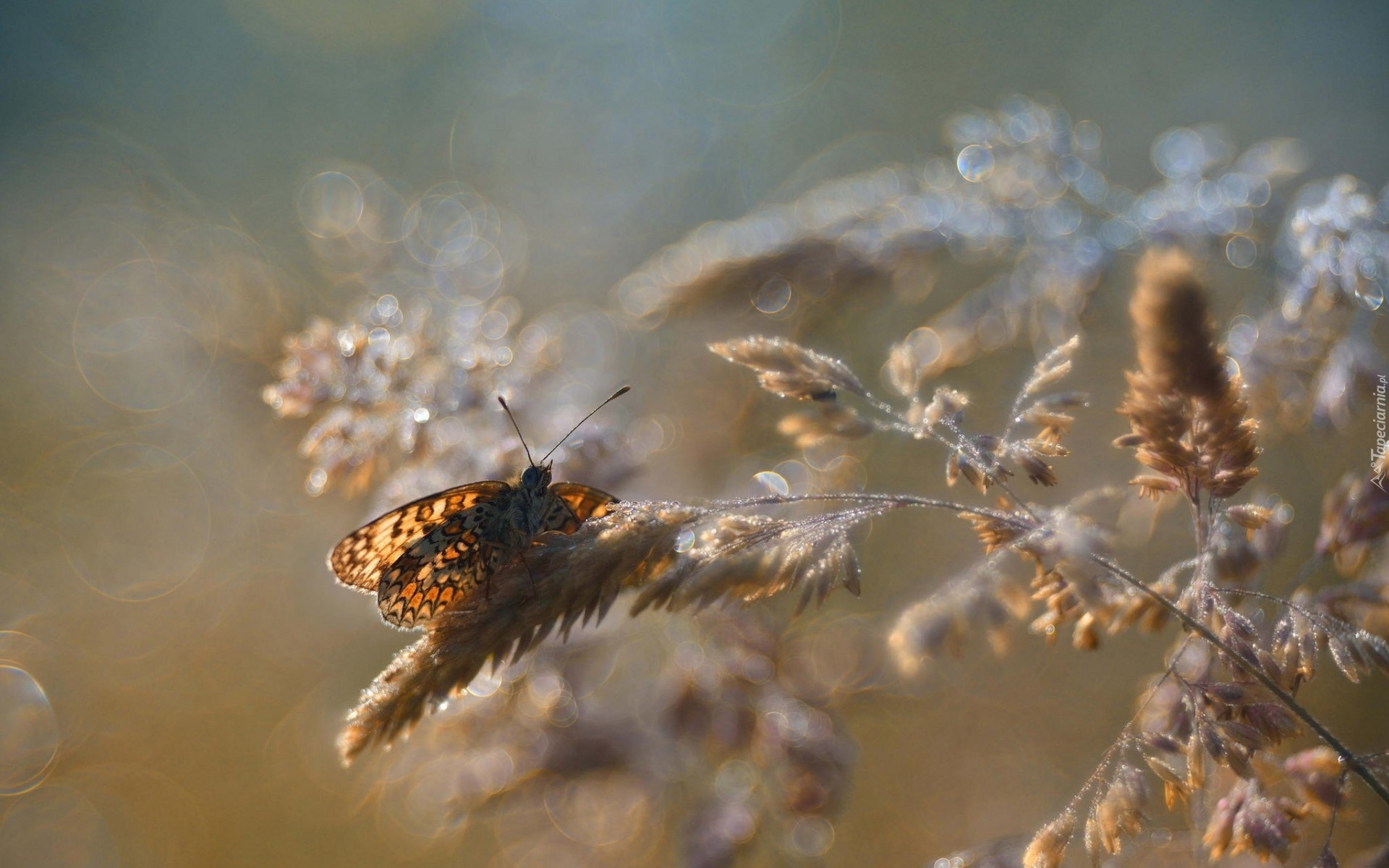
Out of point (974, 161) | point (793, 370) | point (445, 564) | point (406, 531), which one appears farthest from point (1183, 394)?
point (974, 161)

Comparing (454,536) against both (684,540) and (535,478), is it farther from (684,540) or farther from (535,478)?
(684,540)

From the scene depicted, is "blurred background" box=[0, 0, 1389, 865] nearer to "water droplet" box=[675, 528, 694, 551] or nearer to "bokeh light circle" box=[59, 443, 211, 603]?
"bokeh light circle" box=[59, 443, 211, 603]

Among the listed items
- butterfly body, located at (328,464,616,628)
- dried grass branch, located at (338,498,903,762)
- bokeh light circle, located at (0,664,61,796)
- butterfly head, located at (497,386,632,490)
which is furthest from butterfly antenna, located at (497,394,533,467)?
bokeh light circle, located at (0,664,61,796)

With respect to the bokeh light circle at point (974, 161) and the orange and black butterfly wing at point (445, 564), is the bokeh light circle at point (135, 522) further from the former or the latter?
the bokeh light circle at point (974, 161)

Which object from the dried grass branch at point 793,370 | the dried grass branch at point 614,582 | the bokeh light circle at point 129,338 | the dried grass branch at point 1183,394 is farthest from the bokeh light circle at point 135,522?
the dried grass branch at point 1183,394

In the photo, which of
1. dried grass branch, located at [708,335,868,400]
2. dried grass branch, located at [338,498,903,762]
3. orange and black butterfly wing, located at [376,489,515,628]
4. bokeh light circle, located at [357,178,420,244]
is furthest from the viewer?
bokeh light circle, located at [357,178,420,244]

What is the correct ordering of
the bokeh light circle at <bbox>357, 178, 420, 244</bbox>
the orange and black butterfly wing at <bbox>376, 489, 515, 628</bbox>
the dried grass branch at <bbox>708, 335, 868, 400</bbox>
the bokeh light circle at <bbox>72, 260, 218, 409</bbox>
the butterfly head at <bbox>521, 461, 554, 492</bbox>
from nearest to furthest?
the dried grass branch at <bbox>708, 335, 868, 400</bbox>, the orange and black butterfly wing at <bbox>376, 489, 515, 628</bbox>, the butterfly head at <bbox>521, 461, 554, 492</bbox>, the bokeh light circle at <bbox>357, 178, 420, 244</bbox>, the bokeh light circle at <bbox>72, 260, 218, 409</bbox>
